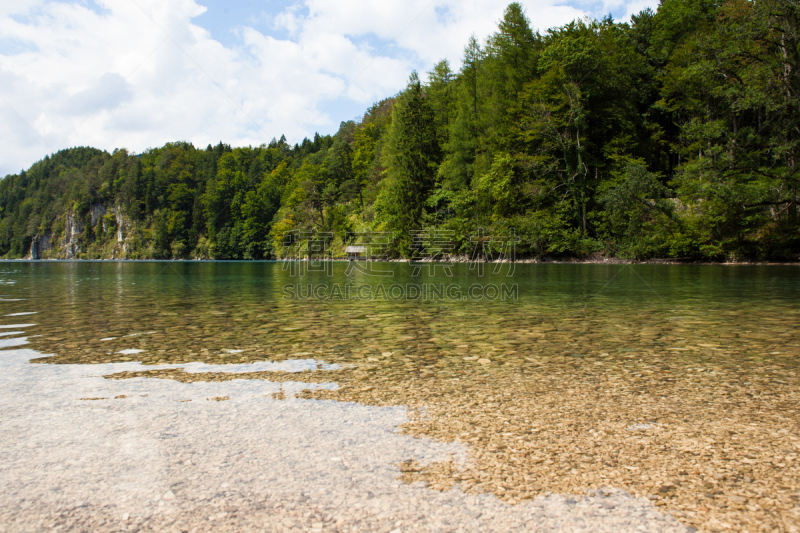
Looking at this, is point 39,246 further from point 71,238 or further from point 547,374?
point 547,374

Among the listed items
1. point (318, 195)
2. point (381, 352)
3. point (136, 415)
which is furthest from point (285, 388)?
point (318, 195)

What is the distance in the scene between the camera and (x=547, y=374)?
5.06 meters

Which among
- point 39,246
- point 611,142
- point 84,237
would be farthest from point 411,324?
point 39,246

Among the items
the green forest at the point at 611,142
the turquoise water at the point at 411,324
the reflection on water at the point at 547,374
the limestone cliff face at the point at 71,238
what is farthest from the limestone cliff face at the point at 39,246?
the reflection on water at the point at 547,374

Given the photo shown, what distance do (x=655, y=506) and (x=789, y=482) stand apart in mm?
885

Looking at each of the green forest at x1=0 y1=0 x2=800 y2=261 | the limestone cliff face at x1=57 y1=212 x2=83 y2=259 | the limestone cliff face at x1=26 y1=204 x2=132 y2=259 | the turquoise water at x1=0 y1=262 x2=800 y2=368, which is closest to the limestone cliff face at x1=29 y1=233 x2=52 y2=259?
the limestone cliff face at x1=26 y1=204 x2=132 y2=259

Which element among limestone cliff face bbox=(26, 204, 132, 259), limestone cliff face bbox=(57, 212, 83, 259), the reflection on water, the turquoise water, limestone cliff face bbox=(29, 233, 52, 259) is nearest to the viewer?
the reflection on water

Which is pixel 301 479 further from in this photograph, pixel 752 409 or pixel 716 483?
pixel 752 409

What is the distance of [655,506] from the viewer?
7.87ft

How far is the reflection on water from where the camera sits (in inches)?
107

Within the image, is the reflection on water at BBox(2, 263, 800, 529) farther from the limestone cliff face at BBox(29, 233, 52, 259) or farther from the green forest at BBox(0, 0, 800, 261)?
the limestone cliff face at BBox(29, 233, 52, 259)

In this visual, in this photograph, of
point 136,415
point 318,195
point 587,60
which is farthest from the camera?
point 318,195

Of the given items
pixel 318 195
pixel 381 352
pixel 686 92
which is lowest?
pixel 381 352

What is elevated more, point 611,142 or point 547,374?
point 611,142
